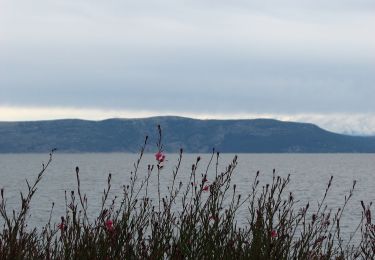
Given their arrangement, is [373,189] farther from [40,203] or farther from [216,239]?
[216,239]

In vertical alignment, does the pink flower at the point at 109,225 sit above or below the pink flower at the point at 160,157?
A: below

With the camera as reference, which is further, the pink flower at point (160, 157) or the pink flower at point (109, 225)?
the pink flower at point (160, 157)

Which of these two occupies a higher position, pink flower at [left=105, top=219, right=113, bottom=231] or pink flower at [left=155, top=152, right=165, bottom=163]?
pink flower at [left=155, top=152, right=165, bottom=163]

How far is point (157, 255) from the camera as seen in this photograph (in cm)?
640

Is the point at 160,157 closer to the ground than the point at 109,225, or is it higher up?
higher up

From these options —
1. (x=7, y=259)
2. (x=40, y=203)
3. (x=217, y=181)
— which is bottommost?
(x=40, y=203)

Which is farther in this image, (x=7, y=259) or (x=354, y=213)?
(x=354, y=213)

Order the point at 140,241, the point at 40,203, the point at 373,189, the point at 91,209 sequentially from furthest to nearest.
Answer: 1. the point at 373,189
2. the point at 40,203
3. the point at 91,209
4. the point at 140,241

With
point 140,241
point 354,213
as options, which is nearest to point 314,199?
point 354,213

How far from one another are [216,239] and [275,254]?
73 cm

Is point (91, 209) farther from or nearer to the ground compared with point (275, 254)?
nearer to the ground

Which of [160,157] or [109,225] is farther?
[160,157]

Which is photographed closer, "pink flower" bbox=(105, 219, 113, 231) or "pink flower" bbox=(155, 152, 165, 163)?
"pink flower" bbox=(105, 219, 113, 231)

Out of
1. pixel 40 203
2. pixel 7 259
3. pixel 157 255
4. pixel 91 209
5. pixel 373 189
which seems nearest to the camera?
pixel 7 259
